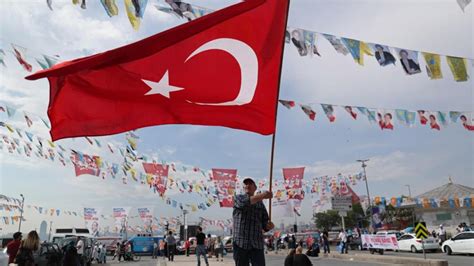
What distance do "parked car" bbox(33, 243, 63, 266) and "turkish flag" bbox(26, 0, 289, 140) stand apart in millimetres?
10765

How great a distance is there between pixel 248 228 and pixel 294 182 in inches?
984

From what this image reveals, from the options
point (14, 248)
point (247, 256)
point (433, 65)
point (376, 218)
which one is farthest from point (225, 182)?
point (247, 256)

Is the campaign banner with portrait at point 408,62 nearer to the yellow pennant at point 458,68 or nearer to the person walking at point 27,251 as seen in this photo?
the yellow pennant at point 458,68

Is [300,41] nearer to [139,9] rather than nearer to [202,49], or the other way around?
→ [139,9]

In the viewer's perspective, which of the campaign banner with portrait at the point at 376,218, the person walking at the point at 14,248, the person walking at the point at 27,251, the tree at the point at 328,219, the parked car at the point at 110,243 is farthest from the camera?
the tree at the point at 328,219

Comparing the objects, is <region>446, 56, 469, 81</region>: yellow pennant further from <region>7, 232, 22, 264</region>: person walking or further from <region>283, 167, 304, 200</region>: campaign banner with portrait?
<region>283, 167, 304, 200</region>: campaign banner with portrait

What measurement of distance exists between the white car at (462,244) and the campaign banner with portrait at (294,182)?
31.0 feet

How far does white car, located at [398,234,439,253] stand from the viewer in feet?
90.0

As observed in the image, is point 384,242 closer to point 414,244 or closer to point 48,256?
point 414,244

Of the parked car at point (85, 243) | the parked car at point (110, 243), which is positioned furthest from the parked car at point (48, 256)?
the parked car at point (110, 243)

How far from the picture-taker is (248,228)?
462cm

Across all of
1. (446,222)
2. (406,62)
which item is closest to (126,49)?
(406,62)

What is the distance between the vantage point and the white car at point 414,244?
27422mm

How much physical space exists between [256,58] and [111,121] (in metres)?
2.16
